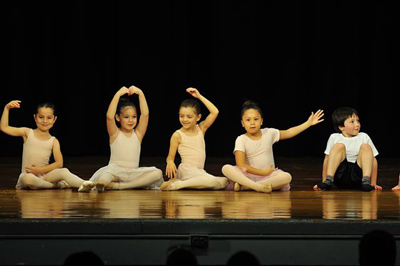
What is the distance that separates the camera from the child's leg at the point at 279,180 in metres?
5.22

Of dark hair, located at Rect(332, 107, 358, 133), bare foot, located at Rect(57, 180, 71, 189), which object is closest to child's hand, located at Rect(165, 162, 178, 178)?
bare foot, located at Rect(57, 180, 71, 189)

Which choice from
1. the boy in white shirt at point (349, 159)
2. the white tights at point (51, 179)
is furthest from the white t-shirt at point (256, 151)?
the white tights at point (51, 179)

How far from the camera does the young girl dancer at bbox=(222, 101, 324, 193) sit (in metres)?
5.25

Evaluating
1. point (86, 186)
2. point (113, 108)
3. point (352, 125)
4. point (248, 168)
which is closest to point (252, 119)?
point (248, 168)

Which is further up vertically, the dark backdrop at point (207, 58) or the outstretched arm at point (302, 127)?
the dark backdrop at point (207, 58)

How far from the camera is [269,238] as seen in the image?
3629 millimetres

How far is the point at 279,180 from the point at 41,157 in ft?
5.38

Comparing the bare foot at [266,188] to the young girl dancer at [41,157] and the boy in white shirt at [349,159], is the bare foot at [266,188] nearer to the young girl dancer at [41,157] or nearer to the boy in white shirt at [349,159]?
the boy in white shirt at [349,159]

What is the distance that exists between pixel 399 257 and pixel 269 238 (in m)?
0.59

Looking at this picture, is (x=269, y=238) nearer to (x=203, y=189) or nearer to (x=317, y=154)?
(x=203, y=189)

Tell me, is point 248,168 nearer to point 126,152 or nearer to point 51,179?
point 126,152

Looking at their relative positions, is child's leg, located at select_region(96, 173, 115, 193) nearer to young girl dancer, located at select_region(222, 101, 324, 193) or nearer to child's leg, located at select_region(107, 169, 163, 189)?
child's leg, located at select_region(107, 169, 163, 189)

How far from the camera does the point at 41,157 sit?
5.42 metres

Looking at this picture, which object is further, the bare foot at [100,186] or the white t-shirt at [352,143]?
the white t-shirt at [352,143]
